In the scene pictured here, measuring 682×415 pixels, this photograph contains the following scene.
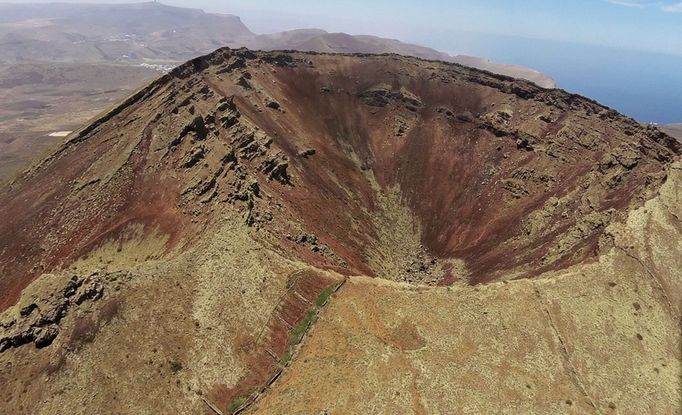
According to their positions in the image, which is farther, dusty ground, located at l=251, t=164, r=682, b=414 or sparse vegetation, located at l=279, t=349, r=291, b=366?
sparse vegetation, located at l=279, t=349, r=291, b=366

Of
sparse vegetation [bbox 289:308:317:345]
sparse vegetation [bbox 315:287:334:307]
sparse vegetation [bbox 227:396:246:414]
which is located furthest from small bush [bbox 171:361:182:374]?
sparse vegetation [bbox 315:287:334:307]

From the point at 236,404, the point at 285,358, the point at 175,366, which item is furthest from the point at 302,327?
the point at 175,366

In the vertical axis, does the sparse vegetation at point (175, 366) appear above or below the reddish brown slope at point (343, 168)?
below

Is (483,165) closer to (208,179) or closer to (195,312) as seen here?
(208,179)

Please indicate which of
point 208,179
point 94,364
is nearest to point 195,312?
point 94,364

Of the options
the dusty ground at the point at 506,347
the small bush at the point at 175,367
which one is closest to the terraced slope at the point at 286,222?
the small bush at the point at 175,367

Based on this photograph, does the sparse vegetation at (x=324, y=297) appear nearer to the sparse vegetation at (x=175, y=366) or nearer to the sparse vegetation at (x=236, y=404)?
the sparse vegetation at (x=236, y=404)

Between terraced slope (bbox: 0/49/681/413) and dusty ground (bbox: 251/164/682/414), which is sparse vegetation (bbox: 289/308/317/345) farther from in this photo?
dusty ground (bbox: 251/164/682/414)
